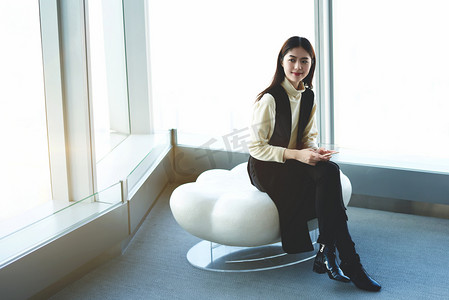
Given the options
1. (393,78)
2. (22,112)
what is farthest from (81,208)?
(393,78)

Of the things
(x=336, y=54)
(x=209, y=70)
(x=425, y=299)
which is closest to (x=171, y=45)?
(x=209, y=70)

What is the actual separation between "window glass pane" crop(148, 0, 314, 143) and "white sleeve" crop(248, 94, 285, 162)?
1.35 m

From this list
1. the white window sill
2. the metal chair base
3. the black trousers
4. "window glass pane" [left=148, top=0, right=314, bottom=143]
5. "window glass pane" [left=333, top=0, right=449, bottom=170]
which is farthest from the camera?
"window glass pane" [left=148, top=0, right=314, bottom=143]

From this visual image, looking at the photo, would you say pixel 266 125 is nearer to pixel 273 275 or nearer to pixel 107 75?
pixel 273 275

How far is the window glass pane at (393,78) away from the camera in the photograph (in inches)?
150

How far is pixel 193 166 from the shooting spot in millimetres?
4637

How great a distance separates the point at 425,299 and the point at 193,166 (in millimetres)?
2332

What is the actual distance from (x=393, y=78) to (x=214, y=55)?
54.1 inches

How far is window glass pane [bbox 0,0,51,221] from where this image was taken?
8.92 ft

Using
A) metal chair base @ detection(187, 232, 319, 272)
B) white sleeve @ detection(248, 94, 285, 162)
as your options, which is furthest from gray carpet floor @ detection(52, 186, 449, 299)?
white sleeve @ detection(248, 94, 285, 162)

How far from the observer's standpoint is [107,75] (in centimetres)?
400

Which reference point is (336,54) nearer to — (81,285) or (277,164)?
(277,164)

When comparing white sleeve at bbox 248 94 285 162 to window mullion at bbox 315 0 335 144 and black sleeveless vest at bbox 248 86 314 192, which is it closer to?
black sleeveless vest at bbox 248 86 314 192

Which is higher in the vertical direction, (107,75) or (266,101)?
(107,75)
